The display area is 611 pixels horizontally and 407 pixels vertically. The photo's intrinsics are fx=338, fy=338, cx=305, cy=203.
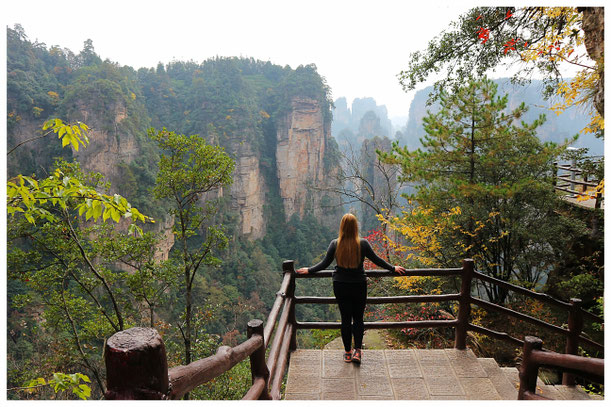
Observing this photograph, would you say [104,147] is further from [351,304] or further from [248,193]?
[351,304]

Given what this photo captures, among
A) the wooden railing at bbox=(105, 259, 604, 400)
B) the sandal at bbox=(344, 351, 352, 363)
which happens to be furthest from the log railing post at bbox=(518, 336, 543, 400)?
the sandal at bbox=(344, 351, 352, 363)

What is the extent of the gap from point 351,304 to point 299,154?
38.0 m

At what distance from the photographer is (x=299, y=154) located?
3984cm

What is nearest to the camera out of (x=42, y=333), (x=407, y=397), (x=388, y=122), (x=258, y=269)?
(x=407, y=397)

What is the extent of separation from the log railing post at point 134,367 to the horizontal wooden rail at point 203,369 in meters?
0.09

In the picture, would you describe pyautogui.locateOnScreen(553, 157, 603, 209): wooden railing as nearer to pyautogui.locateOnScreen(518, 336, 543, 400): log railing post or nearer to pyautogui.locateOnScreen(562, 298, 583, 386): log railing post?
pyautogui.locateOnScreen(562, 298, 583, 386): log railing post

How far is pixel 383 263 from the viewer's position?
2461 mm

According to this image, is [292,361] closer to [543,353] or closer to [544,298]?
[543,353]

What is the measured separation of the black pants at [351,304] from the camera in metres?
2.39

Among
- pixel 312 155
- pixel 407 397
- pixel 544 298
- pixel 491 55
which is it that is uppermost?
pixel 312 155

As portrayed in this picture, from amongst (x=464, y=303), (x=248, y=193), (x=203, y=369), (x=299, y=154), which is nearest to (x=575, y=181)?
(x=464, y=303)

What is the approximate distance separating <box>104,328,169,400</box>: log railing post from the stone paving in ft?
5.67
